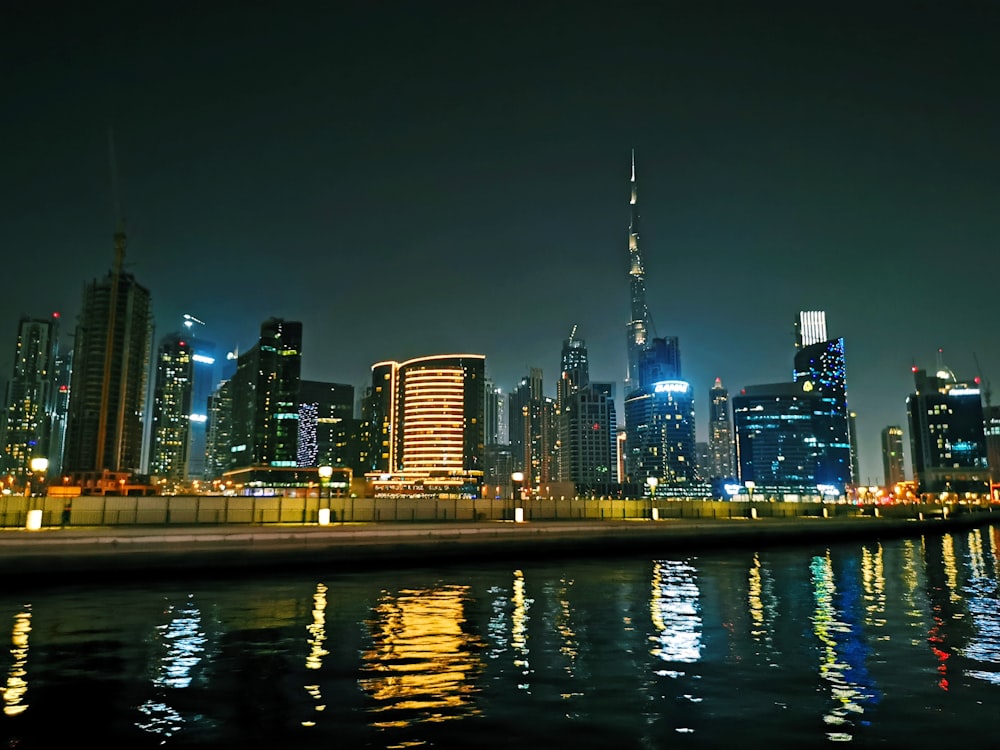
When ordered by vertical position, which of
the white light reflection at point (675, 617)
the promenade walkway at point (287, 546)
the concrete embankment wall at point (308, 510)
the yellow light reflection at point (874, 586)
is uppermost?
the concrete embankment wall at point (308, 510)

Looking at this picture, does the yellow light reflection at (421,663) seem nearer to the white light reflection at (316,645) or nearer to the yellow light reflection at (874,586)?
the white light reflection at (316,645)

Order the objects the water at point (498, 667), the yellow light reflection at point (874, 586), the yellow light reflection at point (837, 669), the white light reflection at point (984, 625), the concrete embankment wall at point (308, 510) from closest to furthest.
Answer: the water at point (498, 667), the yellow light reflection at point (837, 669), the white light reflection at point (984, 625), the yellow light reflection at point (874, 586), the concrete embankment wall at point (308, 510)

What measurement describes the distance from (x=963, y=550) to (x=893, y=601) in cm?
4147

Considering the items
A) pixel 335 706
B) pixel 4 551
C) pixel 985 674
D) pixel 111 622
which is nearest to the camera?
pixel 335 706

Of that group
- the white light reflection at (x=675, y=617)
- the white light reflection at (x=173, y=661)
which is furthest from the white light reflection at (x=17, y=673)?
the white light reflection at (x=675, y=617)

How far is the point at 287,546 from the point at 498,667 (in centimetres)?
2594

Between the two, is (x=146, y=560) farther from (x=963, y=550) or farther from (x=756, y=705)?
(x=963, y=550)

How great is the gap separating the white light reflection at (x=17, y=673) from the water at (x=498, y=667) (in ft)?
0.20

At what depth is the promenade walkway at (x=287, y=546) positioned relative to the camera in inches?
1303

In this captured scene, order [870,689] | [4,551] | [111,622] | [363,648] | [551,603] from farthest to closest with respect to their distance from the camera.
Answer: [4,551] < [551,603] < [111,622] < [363,648] < [870,689]

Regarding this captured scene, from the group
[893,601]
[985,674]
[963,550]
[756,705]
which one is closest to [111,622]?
[756,705]

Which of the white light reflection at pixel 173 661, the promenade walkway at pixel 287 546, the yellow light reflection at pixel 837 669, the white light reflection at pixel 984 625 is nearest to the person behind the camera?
the white light reflection at pixel 173 661

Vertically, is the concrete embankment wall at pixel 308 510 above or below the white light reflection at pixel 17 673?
above

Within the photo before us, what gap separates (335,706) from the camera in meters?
13.0
